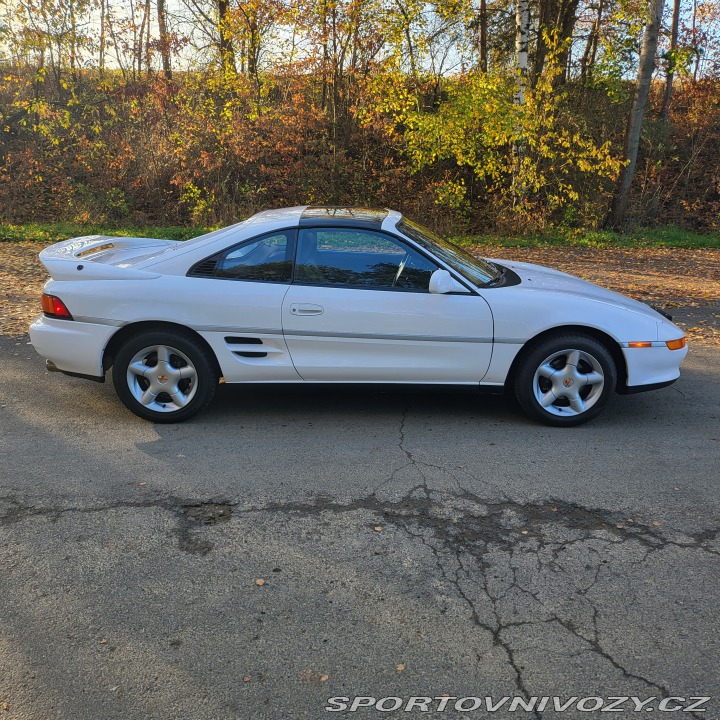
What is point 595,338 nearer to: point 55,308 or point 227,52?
point 55,308

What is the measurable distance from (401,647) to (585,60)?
1989cm

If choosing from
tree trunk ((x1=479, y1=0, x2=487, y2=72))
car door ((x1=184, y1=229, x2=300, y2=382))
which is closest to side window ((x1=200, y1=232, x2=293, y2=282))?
car door ((x1=184, y1=229, x2=300, y2=382))

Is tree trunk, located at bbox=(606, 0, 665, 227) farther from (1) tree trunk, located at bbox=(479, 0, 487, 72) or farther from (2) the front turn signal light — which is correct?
(2) the front turn signal light

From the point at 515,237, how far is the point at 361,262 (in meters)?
11.4

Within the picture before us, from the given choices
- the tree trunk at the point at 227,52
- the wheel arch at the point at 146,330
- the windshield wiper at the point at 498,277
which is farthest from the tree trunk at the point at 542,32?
the wheel arch at the point at 146,330

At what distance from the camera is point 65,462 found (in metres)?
4.52

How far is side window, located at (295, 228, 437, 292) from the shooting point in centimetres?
513

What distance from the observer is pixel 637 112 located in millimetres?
16078

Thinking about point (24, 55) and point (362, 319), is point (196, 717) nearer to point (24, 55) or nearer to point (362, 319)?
point (362, 319)

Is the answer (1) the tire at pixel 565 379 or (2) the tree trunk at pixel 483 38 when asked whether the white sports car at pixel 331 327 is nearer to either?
(1) the tire at pixel 565 379

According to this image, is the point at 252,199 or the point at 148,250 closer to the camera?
the point at 148,250

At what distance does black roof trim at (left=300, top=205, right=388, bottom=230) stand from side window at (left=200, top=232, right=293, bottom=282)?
248mm

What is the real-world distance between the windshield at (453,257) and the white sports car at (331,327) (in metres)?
0.06

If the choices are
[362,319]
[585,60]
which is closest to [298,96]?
[585,60]
